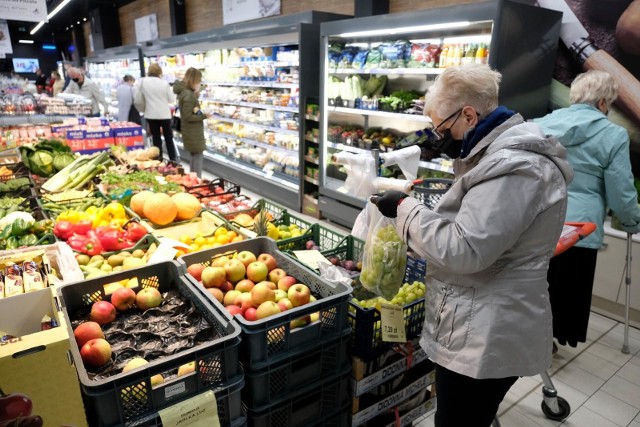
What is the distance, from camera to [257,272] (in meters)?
1.96

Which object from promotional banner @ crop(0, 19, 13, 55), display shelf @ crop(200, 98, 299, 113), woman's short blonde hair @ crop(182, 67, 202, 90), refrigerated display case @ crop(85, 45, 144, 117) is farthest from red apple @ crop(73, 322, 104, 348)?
promotional banner @ crop(0, 19, 13, 55)

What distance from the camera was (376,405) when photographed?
203 cm

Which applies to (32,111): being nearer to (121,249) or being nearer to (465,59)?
(121,249)

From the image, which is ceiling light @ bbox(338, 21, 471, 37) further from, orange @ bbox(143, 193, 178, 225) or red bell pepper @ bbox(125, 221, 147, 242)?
red bell pepper @ bbox(125, 221, 147, 242)

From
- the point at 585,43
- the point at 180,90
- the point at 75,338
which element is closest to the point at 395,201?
the point at 75,338

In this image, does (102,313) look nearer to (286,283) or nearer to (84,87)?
(286,283)

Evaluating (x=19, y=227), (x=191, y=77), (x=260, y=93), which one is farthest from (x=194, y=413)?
(x=260, y=93)

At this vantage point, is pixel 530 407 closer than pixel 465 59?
Yes

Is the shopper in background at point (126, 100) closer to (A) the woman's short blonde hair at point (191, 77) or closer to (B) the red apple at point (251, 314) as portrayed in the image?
(A) the woman's short blonde hair at point (191, 77)

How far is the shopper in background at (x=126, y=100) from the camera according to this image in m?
9.47

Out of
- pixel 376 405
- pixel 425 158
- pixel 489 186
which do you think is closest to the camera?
pixel 489 186

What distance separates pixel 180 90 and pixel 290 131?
5.86 ft

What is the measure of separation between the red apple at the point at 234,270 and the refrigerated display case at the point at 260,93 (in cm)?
408

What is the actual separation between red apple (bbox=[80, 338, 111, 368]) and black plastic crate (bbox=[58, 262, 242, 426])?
0.12 ft
